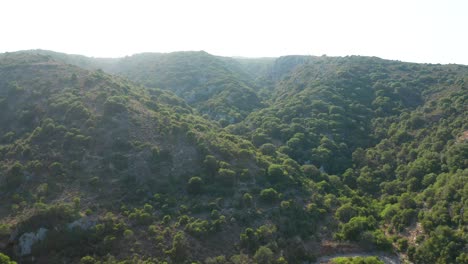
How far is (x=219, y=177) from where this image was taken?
5091cm

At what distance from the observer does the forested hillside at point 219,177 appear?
39406 millimetres

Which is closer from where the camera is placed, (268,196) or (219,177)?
(268,196)

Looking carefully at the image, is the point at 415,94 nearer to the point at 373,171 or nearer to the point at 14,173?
the point at 373,171

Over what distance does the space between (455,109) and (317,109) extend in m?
27.7

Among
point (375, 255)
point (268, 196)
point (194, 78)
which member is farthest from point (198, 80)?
point (375, 255)

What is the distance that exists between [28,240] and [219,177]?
935 inches

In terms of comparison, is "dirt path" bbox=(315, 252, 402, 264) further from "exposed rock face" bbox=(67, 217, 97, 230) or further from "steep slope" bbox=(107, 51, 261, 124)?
"steep slope" bbox=(107, 51, 261, 124)

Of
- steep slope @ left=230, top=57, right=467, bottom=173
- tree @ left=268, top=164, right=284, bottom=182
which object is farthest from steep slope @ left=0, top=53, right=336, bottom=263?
steep slope @ left=230, top=57, right=467, bottom=173

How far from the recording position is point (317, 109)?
8544 centimetres

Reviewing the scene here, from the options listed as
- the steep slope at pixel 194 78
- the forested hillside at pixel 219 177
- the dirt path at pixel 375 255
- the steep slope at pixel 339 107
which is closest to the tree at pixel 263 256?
the forested hillside at pixel 219 177

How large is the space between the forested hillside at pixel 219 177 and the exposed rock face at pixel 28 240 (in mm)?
104

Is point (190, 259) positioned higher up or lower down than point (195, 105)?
lower down

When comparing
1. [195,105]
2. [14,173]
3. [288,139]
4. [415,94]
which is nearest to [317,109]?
[288,139]

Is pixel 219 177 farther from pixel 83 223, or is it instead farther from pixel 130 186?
pixel 83 223
